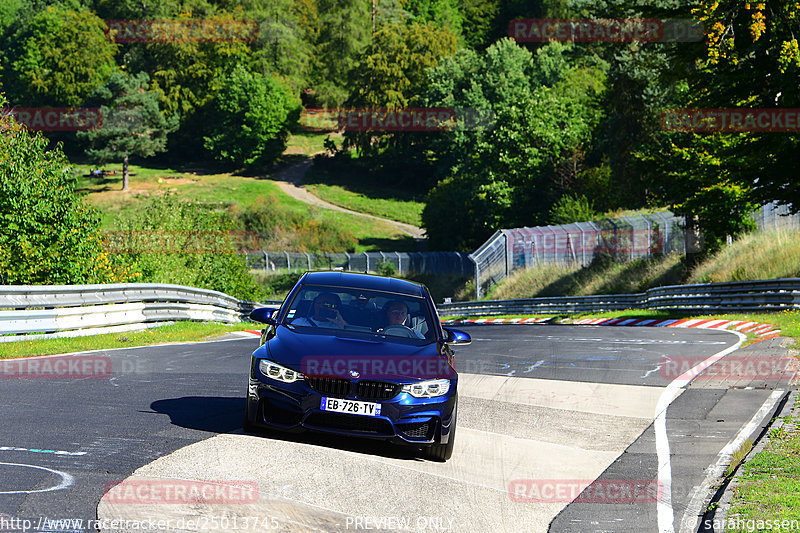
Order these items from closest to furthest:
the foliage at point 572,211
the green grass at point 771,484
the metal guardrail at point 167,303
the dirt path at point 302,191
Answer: the green grass at point 771,484 < the metal guardrail at point 167,303 < the foliage at point 572,211 < the dirt path at point 302,191

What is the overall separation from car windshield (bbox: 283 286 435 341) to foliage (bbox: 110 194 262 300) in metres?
26.8

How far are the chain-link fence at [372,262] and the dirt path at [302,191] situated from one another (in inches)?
681

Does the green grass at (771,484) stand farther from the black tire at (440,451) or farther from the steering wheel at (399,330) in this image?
the steering wheel at (399,330)

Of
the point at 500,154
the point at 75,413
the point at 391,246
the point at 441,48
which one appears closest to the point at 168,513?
the point at 75,413

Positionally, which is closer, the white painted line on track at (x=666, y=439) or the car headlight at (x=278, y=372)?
the white painted line on track at (x=666, y=439)

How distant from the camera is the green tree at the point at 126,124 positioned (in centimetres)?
9931

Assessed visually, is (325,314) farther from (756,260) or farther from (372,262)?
(372,262)

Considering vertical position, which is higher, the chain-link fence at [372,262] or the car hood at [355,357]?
the car hood at [355,357]

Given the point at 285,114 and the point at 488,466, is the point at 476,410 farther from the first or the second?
the point at 285,114

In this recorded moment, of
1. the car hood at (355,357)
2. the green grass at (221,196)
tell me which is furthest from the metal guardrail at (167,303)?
the green grass at (221,196)

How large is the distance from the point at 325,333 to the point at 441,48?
10430 centimetres

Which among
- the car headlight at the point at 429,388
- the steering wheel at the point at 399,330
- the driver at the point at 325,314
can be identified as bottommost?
the car headlight at the point at 429,388

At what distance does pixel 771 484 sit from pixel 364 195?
93048mm

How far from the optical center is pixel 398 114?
10269cm
